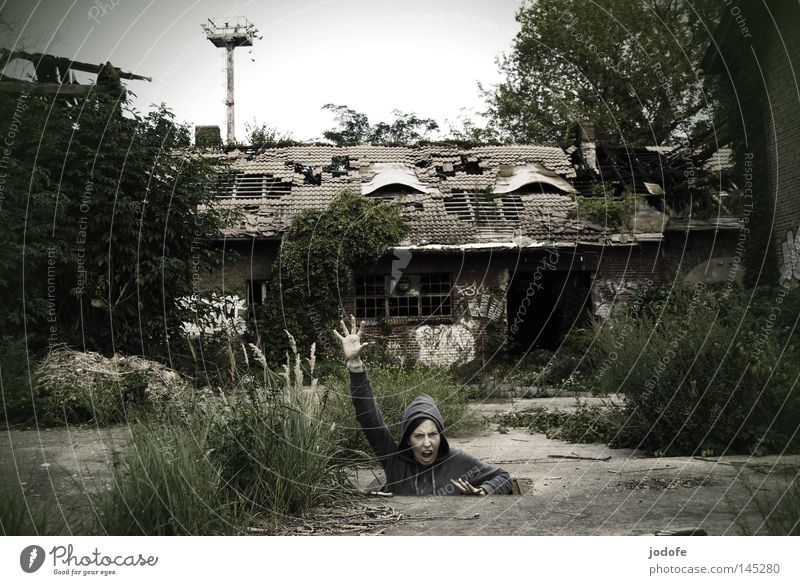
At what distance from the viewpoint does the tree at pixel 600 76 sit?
48.4ft

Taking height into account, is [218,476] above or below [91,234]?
below

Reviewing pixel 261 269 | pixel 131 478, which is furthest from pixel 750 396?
pixel 261 269

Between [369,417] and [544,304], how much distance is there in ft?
43.8

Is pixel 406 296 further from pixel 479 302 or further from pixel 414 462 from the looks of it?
pixel 414 462

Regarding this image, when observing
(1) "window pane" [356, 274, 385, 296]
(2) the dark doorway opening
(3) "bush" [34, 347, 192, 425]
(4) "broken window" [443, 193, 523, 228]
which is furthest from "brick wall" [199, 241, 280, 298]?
(2) the dark doorway opening

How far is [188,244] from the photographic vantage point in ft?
32.7

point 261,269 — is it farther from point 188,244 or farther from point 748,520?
point 748,520

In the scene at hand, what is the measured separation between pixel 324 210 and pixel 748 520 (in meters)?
10.2

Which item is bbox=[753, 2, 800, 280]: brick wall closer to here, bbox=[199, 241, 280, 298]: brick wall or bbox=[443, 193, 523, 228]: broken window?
bbox=[443, 193, 523, 228]: broken window

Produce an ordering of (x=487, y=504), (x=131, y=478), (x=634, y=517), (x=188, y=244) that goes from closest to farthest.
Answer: (x=131, y=478) < (x=634, y=517) < (x=487, y=504) < (x=188, y=244)

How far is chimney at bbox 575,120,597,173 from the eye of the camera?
1712 centimetres

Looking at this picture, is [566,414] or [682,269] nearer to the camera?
[566,414]

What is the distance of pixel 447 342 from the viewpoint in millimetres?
14773

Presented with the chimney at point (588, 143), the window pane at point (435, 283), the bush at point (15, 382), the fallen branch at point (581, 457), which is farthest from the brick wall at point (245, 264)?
the chimney at point (588, 143)
